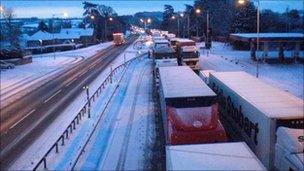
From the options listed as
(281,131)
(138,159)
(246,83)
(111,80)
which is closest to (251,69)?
(111,80)

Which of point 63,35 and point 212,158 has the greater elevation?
point 63,35

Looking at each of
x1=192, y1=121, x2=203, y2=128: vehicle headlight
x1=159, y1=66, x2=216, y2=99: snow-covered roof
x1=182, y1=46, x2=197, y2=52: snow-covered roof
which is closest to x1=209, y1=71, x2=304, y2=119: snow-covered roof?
x1=159, y1=66, x2=216, y2=99: snow-covered roof

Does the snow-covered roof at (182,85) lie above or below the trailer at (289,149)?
above

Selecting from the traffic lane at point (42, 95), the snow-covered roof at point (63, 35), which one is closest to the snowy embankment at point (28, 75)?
the traffic lane at point (42, 95)

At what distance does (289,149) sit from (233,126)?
730 centimetres

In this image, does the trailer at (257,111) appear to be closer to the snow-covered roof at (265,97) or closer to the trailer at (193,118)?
the snow-covered roof at (265,97)

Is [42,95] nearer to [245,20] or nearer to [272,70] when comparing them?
[272,70]

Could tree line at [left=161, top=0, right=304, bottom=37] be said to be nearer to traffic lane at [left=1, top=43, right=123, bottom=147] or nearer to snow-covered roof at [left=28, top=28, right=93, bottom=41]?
snow-covered roof at [left=28, top=28, right=93, bottom=41]

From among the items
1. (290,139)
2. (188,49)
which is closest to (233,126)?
(290,139)

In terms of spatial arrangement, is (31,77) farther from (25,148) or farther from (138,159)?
(138,159)

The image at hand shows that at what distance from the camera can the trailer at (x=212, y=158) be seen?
10820mm

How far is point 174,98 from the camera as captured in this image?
17.6 metres

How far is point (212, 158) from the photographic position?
37.6ft

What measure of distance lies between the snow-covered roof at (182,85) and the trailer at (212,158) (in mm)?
5450
